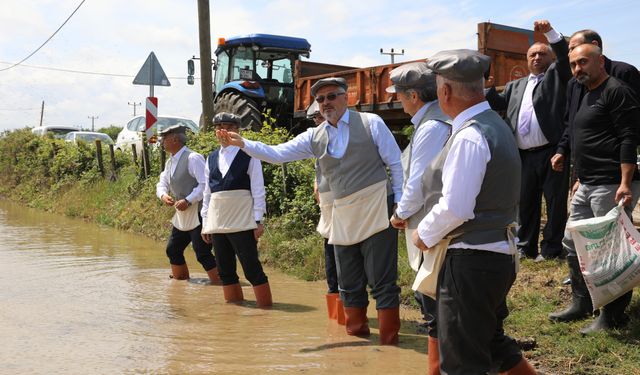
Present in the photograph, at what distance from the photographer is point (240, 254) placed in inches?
259

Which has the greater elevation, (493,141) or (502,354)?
(493,141)

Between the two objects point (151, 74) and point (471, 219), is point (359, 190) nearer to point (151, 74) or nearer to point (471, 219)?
point (471, 219)

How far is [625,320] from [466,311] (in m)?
2.24

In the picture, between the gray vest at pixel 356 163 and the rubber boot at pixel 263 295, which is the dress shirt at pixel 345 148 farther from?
the rubber boot at pixel 263 295

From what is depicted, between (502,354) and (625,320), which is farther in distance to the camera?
(625,320)

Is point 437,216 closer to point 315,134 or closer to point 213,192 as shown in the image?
point 315,134

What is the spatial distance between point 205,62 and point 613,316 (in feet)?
36.2

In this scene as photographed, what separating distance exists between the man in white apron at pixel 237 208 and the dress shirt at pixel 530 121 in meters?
2.46

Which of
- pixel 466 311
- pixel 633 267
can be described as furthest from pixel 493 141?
pixel 633 267

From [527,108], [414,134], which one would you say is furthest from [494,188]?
[527,108]

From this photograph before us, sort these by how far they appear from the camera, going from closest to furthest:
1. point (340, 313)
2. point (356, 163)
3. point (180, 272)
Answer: point (356, 163) → point (340, 313) → point (180, 272)

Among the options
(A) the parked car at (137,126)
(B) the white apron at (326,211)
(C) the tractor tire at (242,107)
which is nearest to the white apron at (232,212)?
(B) the white apron at (326,211)

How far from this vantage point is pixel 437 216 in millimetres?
3068

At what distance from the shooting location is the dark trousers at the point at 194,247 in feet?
26.0
